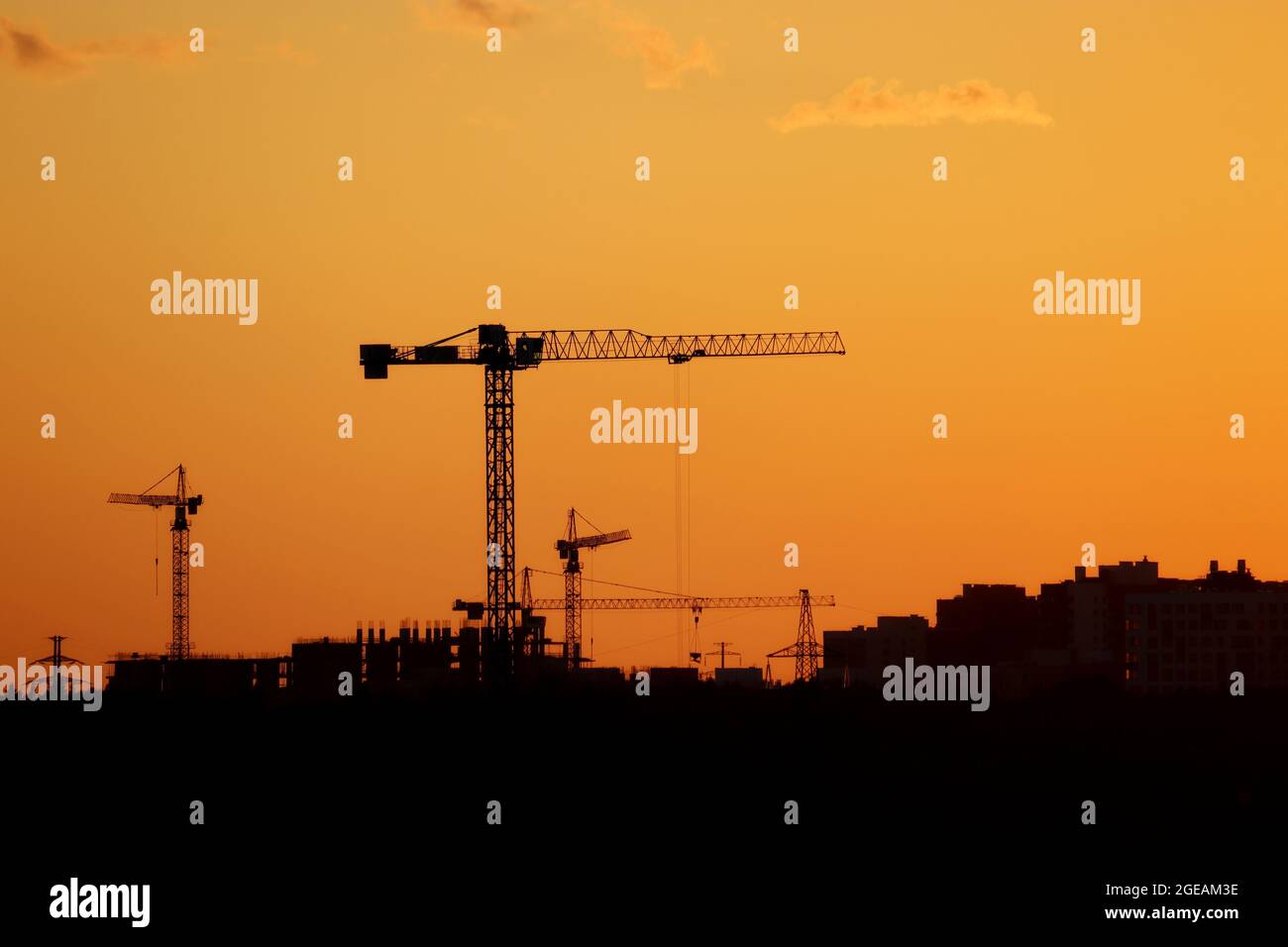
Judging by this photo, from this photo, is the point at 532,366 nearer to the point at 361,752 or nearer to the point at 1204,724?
the point at 361,752

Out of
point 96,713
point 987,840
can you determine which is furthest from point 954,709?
point 987,840

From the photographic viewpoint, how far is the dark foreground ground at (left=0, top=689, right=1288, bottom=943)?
8419 centimetres

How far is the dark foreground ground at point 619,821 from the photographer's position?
84188mm

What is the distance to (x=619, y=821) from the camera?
4328 inches

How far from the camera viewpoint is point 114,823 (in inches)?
4195

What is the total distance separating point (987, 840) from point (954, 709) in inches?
3519

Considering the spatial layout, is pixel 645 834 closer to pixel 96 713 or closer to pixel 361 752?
pixel 361 752
